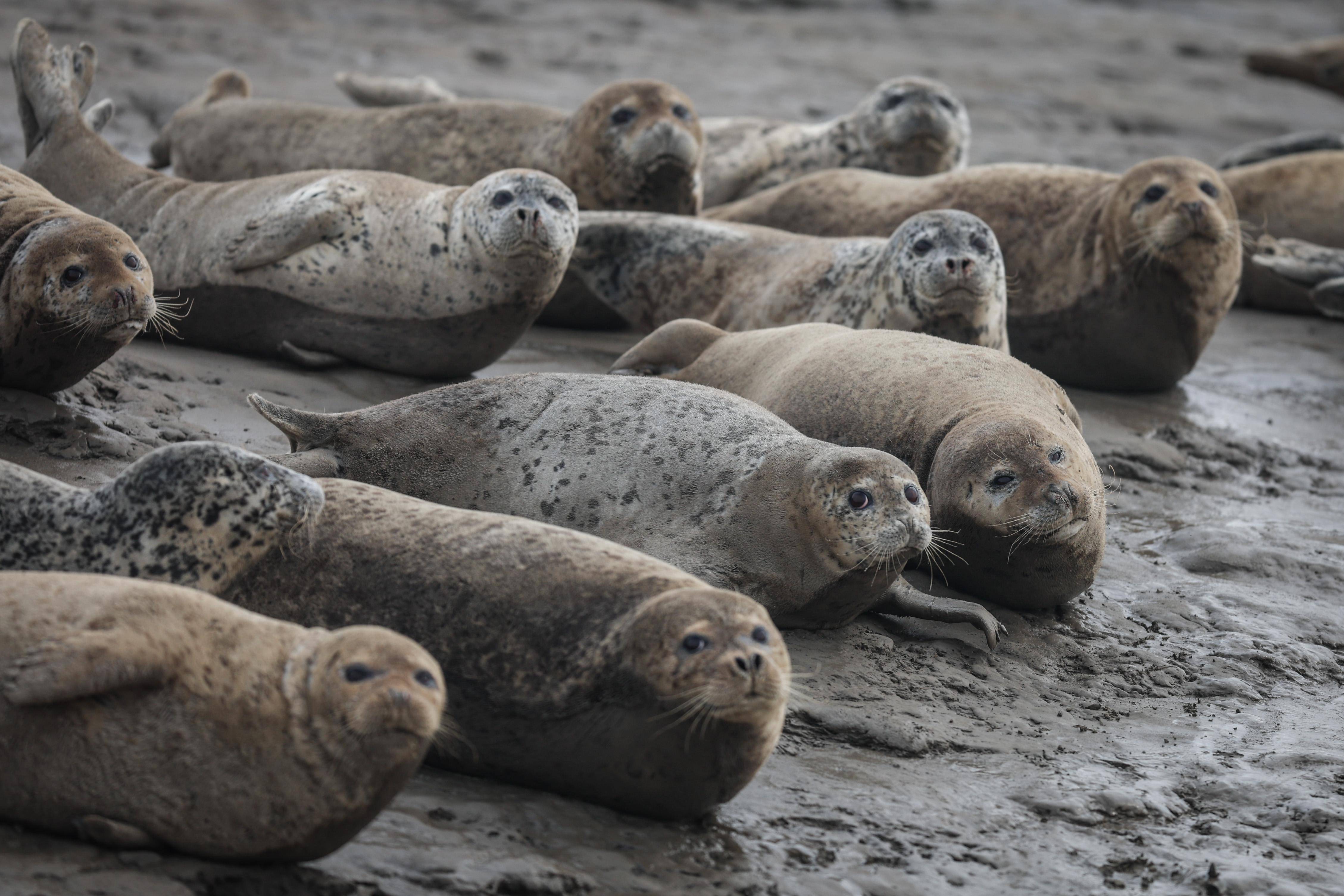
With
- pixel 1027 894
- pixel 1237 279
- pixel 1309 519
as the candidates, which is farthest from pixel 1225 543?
pixel 1027 894

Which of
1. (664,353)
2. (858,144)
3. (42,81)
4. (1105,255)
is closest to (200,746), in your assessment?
(664,353)

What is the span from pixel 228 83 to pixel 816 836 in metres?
6.27

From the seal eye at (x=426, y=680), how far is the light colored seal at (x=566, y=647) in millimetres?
437

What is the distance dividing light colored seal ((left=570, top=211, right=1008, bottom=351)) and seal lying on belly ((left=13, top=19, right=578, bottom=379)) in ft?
3.60

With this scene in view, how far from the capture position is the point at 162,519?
10.4ft

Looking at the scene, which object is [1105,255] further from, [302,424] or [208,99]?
[208,99]

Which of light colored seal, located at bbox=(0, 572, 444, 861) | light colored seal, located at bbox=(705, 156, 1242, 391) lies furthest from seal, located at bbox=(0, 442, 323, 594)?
light colored seal, located at bbox=(705, 156, 1242, 391)

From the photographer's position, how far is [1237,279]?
21.6 feet

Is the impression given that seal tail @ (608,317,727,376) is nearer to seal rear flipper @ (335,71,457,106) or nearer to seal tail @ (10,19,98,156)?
seal tail @ (10,19,98,156)

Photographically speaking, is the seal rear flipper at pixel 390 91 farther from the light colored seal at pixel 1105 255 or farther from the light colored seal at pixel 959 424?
the light colored seal at pixel 959 424

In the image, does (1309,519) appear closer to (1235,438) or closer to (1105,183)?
(1235,438)

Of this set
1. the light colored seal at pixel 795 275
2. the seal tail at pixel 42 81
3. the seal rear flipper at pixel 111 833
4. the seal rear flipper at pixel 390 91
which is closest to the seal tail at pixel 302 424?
the seal rear flipper at pixel 111 833

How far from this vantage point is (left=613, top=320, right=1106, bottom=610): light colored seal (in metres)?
4.18

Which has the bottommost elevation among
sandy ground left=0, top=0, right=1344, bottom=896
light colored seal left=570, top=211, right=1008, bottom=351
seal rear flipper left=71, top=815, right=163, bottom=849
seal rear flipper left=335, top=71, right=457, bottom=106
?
sandy ground left=0, top=0, right=1344, bottom=896
